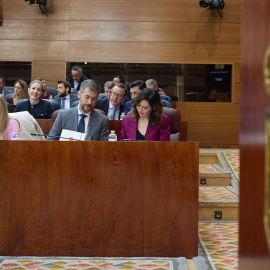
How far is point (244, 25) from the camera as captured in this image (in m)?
0.58

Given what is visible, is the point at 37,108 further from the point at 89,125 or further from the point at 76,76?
the point at 76,76

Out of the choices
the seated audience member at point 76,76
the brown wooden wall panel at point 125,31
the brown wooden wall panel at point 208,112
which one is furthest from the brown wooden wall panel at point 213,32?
the seated audience member at point 76,76

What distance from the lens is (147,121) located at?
171 inches

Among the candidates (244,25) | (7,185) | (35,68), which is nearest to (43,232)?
(7,185)

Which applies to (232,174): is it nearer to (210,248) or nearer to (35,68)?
(210,248)

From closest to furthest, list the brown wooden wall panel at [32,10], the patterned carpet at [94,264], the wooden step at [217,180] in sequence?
the patterned carpet at [94,264]
the wooden step at [217,180]
the brown wooden wall panel at [32,10]

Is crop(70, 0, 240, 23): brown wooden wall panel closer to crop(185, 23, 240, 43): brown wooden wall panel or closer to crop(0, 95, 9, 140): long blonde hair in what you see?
crop(185, 23, 240, 43): brown wooden wall panel

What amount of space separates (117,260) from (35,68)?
6157 millimetres

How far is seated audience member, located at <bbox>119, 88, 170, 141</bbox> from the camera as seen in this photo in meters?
4.25

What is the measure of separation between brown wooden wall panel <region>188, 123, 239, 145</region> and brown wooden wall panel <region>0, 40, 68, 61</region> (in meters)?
2.58

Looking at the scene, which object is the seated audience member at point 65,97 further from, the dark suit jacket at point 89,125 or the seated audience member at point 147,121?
the dark suit jacket at point 89,125

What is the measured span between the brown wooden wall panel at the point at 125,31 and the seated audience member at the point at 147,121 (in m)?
4.66

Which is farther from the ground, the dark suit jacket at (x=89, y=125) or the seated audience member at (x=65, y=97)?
the seated audience member at (x=65, y=97)

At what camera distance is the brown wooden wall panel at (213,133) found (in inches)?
350
